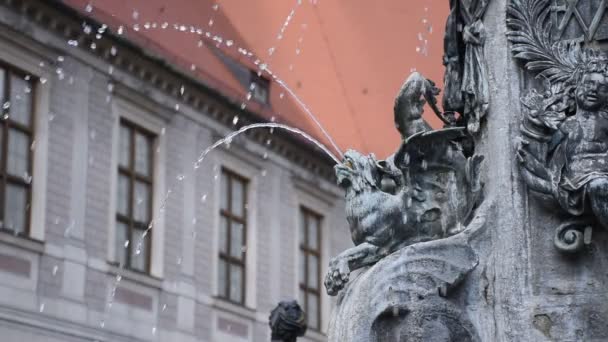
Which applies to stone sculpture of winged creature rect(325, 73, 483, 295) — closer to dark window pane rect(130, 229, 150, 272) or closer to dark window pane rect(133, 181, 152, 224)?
dark window pane rect(130, 229, 150, 272)

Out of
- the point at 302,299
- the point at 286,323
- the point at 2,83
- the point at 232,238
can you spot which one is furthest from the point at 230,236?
the point at 286,323

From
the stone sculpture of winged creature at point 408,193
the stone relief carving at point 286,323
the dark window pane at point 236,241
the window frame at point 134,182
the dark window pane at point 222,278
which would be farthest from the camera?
the dark window pane at point 236,241

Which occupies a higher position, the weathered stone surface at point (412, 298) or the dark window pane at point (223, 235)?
the dark window pane at point (223, 235)

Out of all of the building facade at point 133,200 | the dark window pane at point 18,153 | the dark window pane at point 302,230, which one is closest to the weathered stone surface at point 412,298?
the building facade at point 133,200

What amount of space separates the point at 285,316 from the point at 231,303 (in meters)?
17.9

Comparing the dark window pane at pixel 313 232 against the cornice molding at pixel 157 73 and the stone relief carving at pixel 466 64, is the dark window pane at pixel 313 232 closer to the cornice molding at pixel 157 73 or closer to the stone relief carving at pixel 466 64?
the cornice molding at pixel 157 73

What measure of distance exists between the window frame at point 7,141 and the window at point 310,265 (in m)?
8.91

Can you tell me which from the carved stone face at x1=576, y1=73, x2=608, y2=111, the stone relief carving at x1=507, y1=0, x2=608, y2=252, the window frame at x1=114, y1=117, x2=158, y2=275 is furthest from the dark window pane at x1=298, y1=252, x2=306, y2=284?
the carved stone face at x1=576, y1=73, x2=608, y2=111

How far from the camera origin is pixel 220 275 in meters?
26.9

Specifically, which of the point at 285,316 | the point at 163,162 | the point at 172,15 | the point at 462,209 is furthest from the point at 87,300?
the point at 462,209

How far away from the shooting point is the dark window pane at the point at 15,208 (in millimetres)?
21016

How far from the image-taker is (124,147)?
24.4 m

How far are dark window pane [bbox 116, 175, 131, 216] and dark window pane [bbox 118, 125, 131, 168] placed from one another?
0.29m

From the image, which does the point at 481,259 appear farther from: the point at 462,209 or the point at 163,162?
the point at 163,162
